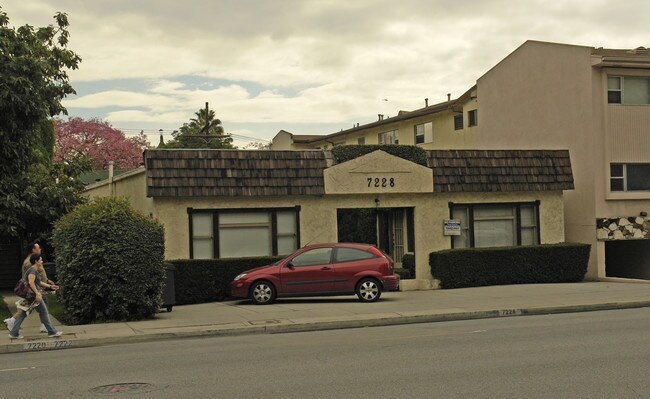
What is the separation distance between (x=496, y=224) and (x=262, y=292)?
9.19m

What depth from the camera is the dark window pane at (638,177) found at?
26.5 meters

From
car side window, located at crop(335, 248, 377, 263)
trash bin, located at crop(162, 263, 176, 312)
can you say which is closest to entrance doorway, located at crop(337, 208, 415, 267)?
car side window, located at crop(335, 248, 377, 263)

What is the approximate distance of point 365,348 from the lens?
11.9 m

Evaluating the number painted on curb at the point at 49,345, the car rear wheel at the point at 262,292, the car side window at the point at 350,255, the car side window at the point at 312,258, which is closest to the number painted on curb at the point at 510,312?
the car side window at the point at 350,255

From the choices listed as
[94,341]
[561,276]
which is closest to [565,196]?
[561,276]

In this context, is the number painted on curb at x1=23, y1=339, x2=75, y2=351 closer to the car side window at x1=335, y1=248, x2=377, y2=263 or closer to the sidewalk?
the sidewalk

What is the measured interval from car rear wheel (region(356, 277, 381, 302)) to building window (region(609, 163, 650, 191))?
11.0 metres

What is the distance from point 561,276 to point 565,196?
151 inches

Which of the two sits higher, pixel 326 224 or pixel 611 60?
pixel 611 60

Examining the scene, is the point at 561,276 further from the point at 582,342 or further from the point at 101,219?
the point at 101,219

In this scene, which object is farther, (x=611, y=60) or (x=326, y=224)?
(x=611, y=60)

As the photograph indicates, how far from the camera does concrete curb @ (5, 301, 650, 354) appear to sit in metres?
13.7

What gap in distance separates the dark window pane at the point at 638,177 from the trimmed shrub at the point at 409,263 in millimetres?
8049

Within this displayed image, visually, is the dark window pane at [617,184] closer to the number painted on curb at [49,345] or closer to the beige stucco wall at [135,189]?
the beige stucco wall at [135,189]
